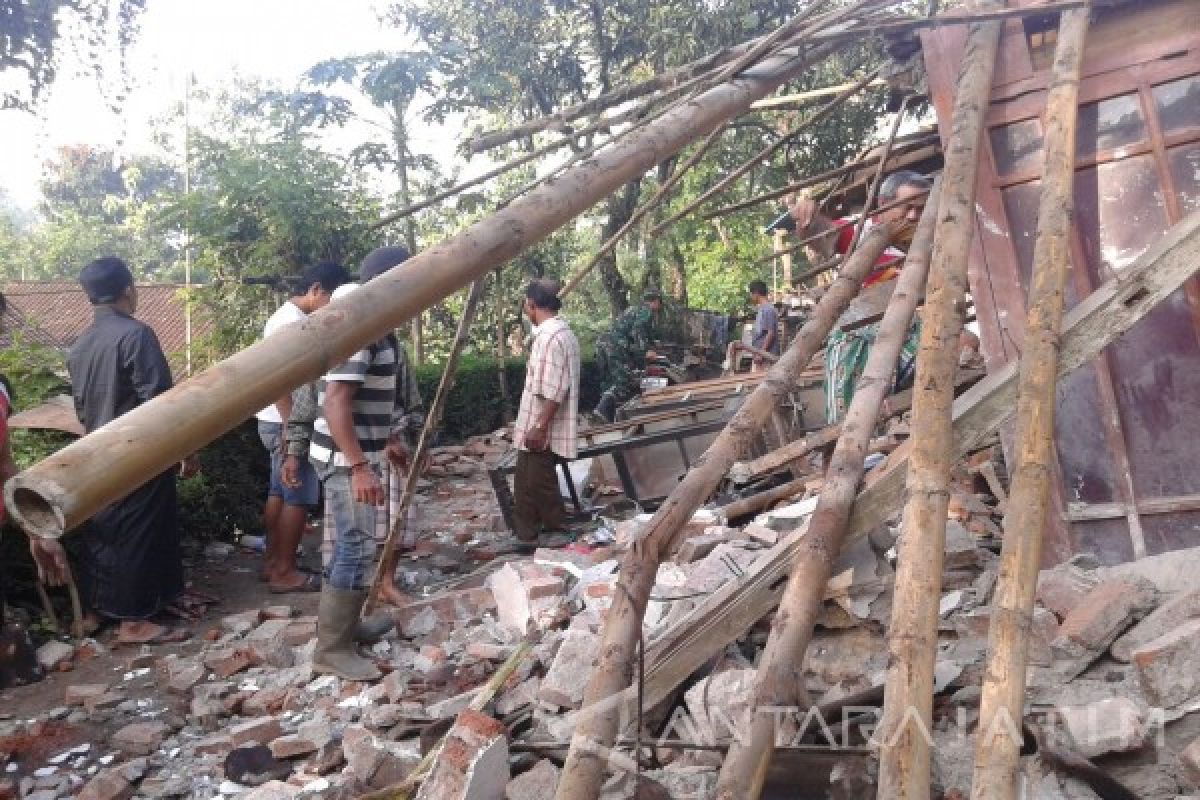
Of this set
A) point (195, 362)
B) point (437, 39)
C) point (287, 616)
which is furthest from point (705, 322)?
point (287, 616)

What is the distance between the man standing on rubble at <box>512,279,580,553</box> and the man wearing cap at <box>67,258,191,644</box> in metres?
2.10

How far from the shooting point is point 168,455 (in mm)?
1137

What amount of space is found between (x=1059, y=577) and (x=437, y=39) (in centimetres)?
1420

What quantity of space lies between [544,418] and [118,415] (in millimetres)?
2373

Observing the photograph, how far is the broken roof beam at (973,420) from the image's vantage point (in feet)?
8.42

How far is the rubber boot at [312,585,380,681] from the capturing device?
3992 millimetres

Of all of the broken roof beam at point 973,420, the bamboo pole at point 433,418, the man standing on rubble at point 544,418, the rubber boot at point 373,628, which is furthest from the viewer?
the man standing on rubble at point 544,418

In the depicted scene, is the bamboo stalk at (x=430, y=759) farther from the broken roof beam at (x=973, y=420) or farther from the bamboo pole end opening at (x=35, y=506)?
the bamboo pole end opening at (x=35, y=506)

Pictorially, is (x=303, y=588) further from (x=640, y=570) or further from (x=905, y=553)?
(x=905, y=553)

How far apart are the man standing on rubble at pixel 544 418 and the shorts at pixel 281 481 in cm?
128

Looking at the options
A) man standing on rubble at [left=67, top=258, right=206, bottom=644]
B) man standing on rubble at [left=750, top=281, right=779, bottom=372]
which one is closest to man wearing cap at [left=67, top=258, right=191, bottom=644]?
man standing on rubble at [left=67, top=258, right=206, bottom=644]

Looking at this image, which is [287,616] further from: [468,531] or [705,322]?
[705,322]

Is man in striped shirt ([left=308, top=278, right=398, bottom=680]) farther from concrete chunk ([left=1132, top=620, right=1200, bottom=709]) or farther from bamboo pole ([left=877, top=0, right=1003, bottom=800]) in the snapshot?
concrete chunk ([left=1132, top=620, right=1200, bottom=709])

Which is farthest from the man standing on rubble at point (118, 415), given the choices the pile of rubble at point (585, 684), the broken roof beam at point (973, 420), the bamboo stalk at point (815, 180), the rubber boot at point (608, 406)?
the rubber boot at point (608, 406)
